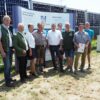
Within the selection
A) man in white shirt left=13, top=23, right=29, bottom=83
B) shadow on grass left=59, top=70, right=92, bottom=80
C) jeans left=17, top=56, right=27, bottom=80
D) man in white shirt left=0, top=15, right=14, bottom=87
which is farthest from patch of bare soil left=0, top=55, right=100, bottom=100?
man in white shirt left=0, top=15, right=14, bottom=87

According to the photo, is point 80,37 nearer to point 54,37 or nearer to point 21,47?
point 54,37

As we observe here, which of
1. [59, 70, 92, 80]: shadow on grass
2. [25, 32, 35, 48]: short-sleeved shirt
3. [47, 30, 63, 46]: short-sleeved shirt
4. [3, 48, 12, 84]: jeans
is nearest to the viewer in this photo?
[3, 48, 12, 84]: jeans

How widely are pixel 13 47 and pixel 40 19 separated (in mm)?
3279

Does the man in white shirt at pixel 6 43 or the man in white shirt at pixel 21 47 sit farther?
the man in white shirt at pixel 21 47

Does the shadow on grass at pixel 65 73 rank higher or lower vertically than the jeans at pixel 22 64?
lower

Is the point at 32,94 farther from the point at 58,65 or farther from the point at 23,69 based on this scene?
the point at 58,65

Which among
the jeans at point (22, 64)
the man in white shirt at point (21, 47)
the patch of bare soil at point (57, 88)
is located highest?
the man in white shirt at point (21, 47)

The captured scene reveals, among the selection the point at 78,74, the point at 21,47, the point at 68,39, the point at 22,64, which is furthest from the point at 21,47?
the point at 78,74

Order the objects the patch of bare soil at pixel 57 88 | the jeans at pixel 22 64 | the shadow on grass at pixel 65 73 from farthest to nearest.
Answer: the shadow on grass at pixel 65 73 → the jeans at pixel 22 64 → the patch of bare soil at pixel 57 88

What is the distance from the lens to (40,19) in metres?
11.2

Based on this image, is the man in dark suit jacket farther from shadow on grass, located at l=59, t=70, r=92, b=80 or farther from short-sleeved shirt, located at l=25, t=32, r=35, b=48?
shadow on grass, located at l=59, t=70, r=92, b=80

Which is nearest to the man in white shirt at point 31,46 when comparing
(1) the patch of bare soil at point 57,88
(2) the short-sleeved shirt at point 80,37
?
(1) the patch of bare soil at point 57,88

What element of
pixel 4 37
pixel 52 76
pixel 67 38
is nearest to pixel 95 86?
pixel 52 76

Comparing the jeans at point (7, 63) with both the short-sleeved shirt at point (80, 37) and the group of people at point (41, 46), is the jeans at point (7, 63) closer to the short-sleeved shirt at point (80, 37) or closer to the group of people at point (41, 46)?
the group of people at point (41, 46)
